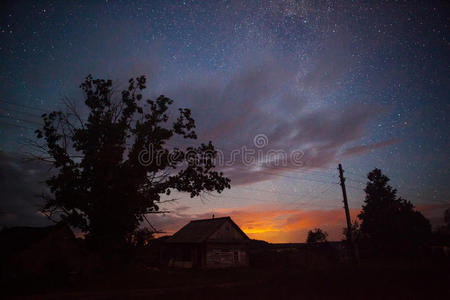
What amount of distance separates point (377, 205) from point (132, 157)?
48315 millimetres

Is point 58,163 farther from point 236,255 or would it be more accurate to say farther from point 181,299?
point 236,255

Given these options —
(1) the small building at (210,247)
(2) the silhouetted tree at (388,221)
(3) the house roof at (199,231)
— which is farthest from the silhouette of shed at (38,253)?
(2) the silhouetted tree at (388,221)

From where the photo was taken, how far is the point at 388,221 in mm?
43438

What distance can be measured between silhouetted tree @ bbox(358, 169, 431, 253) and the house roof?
2463 cm

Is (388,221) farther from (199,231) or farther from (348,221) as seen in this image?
(199,231)

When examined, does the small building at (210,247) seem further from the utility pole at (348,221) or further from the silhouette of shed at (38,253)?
the utility pole at (348,221)

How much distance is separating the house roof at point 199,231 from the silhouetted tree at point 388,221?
80.8ft

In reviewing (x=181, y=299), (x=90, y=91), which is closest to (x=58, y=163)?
(x=90, y=91)

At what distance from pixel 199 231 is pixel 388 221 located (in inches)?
1255

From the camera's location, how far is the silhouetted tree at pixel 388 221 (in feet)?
136

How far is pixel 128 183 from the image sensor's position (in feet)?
58.1

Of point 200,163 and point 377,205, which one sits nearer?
point 200,163

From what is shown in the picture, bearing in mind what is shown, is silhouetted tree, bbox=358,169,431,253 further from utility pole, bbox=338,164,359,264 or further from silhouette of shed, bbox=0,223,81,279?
silhouette of shed, bbox=0,223,81,279

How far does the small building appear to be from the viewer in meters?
34.5
